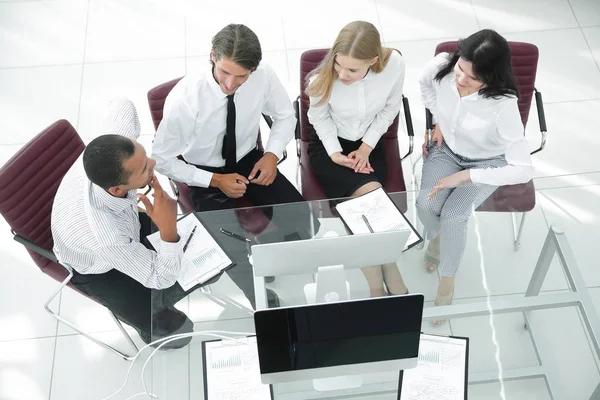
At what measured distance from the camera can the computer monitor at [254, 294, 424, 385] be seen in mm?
1828

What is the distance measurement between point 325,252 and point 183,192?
3.83 feet

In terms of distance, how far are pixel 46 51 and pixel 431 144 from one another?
109 inches

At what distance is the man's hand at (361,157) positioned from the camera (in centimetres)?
304

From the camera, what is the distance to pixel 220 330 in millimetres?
2252

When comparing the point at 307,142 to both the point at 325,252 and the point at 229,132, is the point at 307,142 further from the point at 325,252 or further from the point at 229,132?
the point at 325,252

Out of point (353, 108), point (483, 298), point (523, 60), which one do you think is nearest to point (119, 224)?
point (353, 108)

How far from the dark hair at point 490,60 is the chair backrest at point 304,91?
0.59 m

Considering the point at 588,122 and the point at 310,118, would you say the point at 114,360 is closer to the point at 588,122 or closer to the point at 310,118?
the point at 310,118

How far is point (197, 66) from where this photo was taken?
426 cm

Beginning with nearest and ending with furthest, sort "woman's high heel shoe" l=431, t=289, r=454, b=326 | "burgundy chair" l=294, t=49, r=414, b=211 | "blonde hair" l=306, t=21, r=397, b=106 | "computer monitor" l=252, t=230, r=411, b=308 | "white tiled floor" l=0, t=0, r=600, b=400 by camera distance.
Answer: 1. "computer monitor" l=252, t=230, r=411, b=308
2. "woman's high heel shoe" l=431, t=289, r=454, b=326
3. "white tiled floor" l=0, t=0, r=600, b=400
4. "blonde hair" l=306, t=21, r=397, b=106
5. "burgundy chair" l=294, t=49, r=414, b=211

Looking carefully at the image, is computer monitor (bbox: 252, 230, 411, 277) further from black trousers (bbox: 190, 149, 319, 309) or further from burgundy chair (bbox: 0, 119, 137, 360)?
burgundy chair (bbox: 0, 119, 137, 360)

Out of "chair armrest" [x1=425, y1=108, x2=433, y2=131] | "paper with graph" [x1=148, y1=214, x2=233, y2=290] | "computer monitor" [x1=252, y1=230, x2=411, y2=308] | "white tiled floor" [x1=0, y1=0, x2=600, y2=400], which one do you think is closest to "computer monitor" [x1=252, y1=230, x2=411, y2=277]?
"computer monitor" [x1=252, y1=230, x2=411, y2=308]

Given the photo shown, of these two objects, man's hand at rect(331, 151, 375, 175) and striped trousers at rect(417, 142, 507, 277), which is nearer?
striped trousers at rect(417, 142, 507, 277)

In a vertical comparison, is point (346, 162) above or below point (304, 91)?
below
